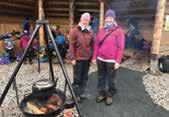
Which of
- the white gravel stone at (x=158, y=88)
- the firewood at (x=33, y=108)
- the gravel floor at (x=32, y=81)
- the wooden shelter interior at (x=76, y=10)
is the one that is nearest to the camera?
the firewood at (x=33, y=108)

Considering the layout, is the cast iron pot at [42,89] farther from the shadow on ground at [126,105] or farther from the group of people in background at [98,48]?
the shadow on ground at [126,105]

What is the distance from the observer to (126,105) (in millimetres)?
5605

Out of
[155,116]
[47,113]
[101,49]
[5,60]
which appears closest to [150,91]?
[155,116]

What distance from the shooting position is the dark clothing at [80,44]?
16.4 ft

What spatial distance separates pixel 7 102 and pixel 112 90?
2312 mm

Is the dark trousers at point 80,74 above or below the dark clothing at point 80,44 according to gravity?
below

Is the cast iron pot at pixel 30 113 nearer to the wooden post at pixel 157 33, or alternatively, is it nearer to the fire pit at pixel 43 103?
the fire pit at pixel 43 103

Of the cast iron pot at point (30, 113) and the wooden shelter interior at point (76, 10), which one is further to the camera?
the wooden shelter interior at point (76, 10)

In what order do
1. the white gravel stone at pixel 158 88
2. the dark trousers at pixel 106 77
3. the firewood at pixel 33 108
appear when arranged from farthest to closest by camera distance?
the white gravel stone at pixel 158 88 → the dark trousers at pixel 106 77 → the firewood at pixel 33 108

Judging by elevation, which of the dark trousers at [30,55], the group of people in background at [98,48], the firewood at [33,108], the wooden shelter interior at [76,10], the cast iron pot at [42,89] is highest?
the wooden shelter interior at [76,10]

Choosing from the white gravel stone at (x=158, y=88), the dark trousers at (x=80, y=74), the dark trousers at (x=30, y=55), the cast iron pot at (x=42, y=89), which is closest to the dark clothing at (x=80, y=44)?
the dark trousers at (x=80, y=74)

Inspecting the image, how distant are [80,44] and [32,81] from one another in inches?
110

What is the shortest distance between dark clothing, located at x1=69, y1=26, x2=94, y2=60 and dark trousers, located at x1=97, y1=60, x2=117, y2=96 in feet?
1.18

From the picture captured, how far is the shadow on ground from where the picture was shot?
5164 millimetres
